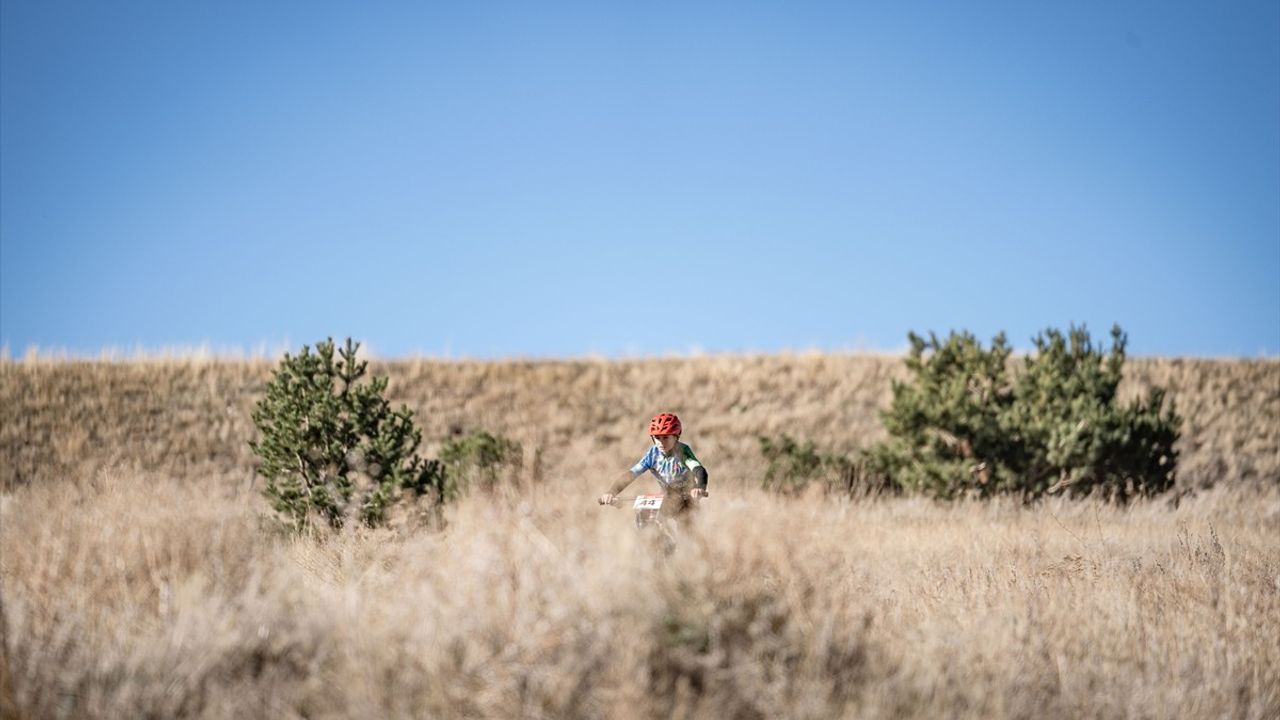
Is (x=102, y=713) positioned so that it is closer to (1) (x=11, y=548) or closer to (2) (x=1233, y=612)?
(1) (x=11, y=548)

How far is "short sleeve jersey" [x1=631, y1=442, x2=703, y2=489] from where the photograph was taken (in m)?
7.73

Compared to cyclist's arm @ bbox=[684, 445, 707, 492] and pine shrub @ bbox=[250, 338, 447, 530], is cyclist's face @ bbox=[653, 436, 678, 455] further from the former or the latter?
pine shrub @ bbox=[250, 338, 447, 530]

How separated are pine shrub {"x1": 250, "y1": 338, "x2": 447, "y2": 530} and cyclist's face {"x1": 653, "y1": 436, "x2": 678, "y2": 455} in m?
4.15

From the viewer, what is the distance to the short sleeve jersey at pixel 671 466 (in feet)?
25.3

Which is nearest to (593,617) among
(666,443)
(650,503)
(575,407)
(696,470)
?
(650,503)

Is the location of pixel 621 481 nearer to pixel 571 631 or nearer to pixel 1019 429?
pixel 571 631

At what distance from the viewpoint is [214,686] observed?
4297 millimetres

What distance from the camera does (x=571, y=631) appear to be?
4.45 meters

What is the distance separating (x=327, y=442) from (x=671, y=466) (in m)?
5.52

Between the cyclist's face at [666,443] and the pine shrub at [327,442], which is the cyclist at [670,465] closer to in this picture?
the cyclist's face at [666,443]

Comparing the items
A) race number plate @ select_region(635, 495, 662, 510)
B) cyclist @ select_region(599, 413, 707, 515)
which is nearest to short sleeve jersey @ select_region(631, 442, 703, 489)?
cyclist @ select_region(599, 413, 707, 515)

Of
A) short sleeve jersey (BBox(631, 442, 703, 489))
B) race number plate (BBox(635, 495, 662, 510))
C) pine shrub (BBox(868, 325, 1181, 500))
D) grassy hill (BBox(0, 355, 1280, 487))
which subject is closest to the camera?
race number plate (BBox(635, 495, 662, 510))

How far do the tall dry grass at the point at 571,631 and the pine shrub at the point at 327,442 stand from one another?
3210 mm

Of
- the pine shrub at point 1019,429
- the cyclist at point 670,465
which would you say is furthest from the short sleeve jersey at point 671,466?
the pine shrub at point 1019,429
